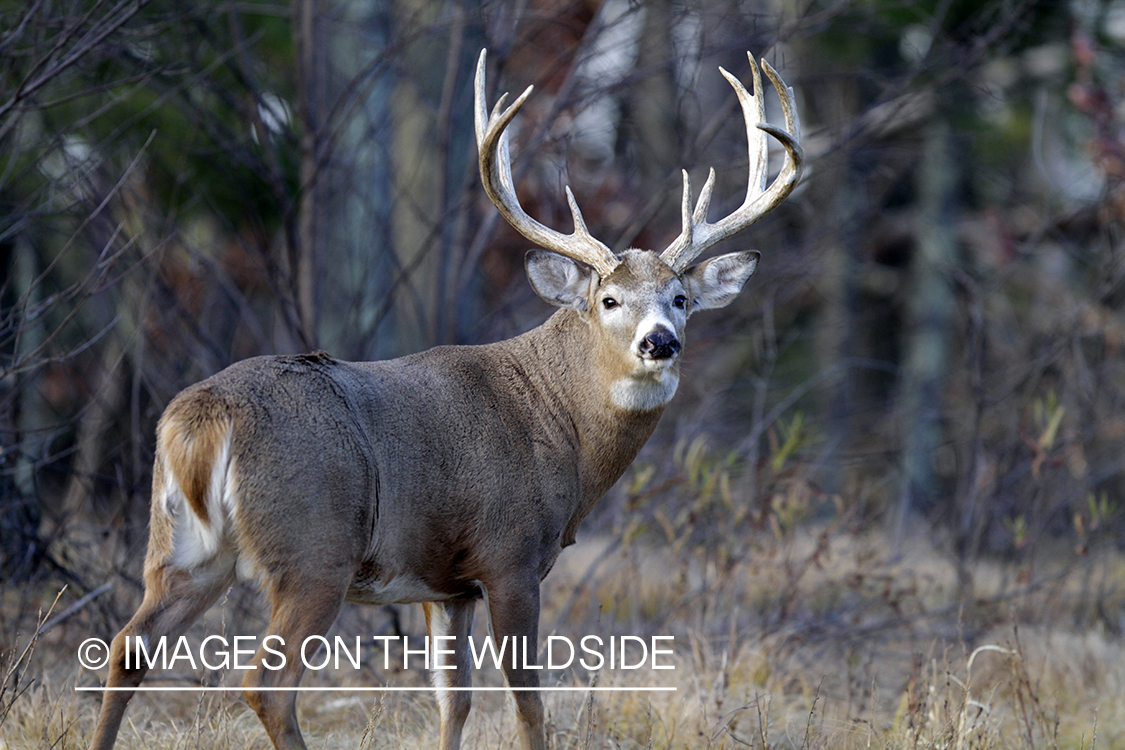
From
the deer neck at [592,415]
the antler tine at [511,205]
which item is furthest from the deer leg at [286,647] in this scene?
the antler tine at [511,205]

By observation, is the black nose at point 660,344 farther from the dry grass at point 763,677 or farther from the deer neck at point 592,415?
the dry grass at point 763,677

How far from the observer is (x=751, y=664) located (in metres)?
6.47

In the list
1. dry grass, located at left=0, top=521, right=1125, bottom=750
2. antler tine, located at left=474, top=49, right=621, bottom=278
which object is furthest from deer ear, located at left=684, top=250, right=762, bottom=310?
dry grass, located at left=0, top=521, right=1125, bottom=750

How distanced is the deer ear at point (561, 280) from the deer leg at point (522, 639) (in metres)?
1.32

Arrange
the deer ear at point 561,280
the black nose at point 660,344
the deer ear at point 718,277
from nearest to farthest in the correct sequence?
1. the black nose at point 660,344
2. the deer ear at point 561,280
3. the deer ear at point 718,277

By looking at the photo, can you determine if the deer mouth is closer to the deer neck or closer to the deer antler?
the deer neck

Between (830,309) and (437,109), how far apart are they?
1044 centimetres

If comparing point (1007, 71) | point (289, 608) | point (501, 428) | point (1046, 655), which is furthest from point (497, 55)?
point (1007, 71)

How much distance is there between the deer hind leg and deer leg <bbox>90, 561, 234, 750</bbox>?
1.13 metres

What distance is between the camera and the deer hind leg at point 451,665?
4832 millimetres

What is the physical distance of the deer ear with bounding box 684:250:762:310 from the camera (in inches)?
214

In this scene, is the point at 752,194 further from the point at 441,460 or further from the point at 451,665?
the point at 451,665

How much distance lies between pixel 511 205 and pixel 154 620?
2299 millimetres

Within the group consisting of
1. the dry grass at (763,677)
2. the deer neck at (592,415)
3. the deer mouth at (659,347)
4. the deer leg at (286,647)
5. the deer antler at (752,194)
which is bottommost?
the dry grass at (763,677)
